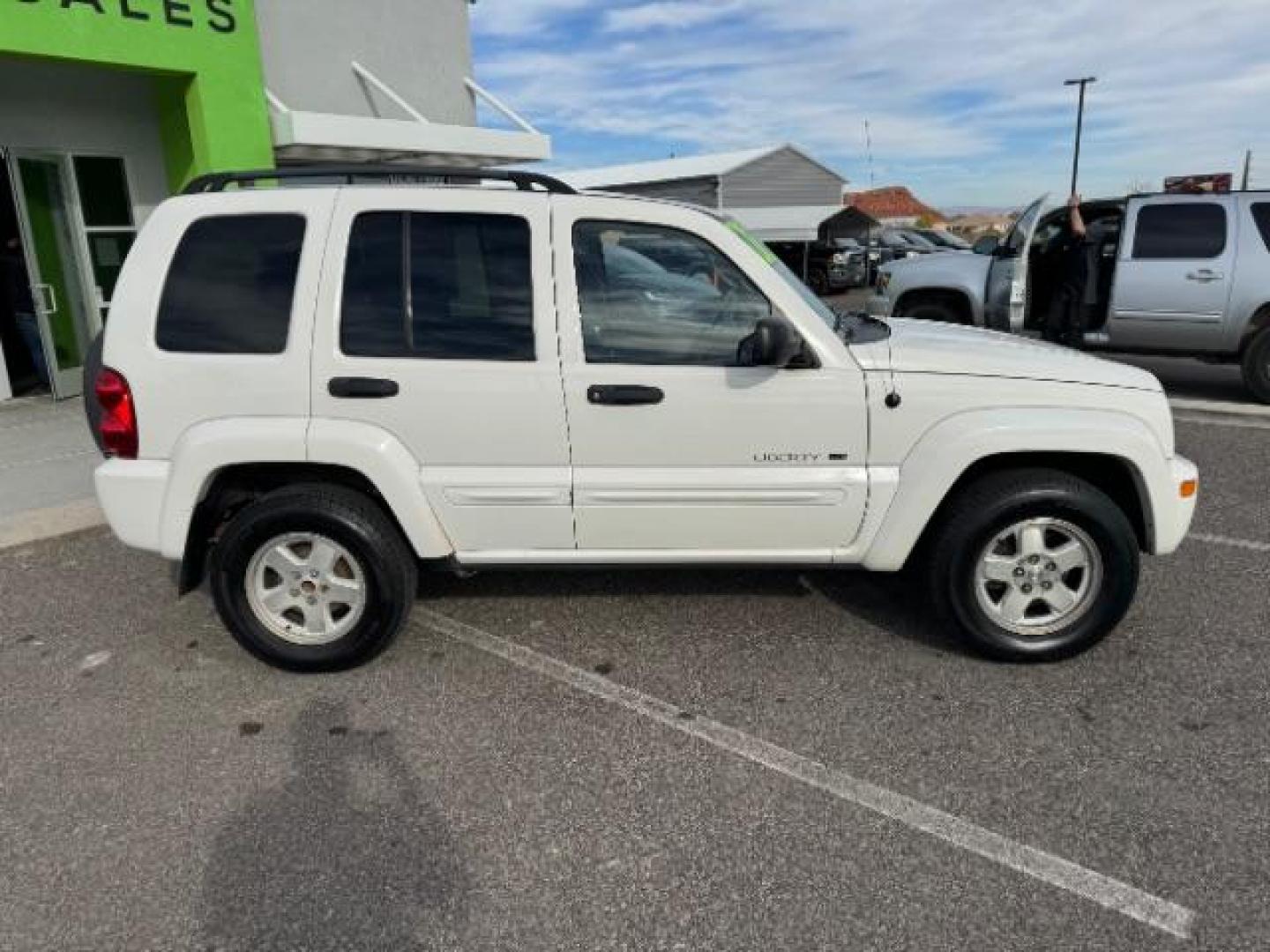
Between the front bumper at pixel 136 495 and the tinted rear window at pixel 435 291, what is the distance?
3.00 feet

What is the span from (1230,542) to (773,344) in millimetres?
3306

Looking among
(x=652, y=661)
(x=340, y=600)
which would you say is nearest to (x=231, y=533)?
(x=340, y=600)

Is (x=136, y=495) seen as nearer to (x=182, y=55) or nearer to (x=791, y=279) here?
(x=791, y=279)

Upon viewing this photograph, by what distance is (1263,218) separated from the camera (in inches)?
Answer: 321

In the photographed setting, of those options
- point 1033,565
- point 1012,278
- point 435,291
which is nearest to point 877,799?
point 1033,565

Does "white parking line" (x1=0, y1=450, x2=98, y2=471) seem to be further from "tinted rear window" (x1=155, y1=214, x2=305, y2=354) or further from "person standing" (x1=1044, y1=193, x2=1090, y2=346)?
"person standing" (x1=1044, y1=193, x2=1090, y2=346)

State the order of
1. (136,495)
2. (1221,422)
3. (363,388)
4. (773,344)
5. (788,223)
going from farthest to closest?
(788,223)
(1221,422)
(136,495)
(363,388)
(773,344)

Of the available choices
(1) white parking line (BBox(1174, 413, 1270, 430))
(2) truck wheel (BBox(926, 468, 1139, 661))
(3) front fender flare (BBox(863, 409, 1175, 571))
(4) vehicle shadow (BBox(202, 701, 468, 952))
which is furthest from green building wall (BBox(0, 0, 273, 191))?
(1) white parking line (BBox(1174, 413, 1270, 430))

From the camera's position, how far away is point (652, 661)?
3.67m

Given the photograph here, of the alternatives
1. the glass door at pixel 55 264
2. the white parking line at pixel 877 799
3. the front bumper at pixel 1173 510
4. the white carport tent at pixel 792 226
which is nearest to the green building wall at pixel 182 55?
the glass door at pixel 55 264

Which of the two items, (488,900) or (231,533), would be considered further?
(231,533)

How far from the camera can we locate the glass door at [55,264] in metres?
8.71

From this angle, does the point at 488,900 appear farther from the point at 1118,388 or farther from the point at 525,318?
the point at 1118,388

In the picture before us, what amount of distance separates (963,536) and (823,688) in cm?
80
